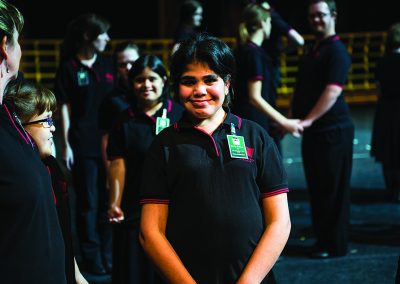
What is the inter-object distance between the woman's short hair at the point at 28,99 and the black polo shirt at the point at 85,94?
2.11 meters

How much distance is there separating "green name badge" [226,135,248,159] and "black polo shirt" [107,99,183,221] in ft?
3.89

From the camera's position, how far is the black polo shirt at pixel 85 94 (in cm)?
486

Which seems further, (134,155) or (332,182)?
(332,182)

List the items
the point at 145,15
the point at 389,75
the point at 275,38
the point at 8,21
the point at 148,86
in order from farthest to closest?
the point at 145,15 → the point at 389,75 → the point at 275,38 → the point at 148,86 → the point at 8,21

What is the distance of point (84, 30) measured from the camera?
4.81 metres

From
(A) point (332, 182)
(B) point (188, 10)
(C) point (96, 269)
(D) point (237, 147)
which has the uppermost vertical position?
(B) point (188, 10)

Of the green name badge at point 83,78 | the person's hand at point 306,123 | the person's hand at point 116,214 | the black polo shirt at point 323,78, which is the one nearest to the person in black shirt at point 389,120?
the black polo shirt at point 323,78

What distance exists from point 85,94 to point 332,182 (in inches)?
70.6

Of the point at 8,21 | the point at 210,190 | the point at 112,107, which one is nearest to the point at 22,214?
the point at 8,21

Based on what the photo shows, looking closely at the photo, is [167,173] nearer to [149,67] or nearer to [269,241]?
[269,241]

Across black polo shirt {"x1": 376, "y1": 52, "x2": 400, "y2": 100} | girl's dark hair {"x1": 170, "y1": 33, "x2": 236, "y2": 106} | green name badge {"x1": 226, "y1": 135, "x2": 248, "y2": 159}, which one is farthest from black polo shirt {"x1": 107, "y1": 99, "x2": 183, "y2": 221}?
black polo shirt {"x1": 376, "y1": 52, "x2": 400, "y2": 100}

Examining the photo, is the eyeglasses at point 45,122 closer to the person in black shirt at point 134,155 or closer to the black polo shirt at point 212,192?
the black polo shirt at point 212,192

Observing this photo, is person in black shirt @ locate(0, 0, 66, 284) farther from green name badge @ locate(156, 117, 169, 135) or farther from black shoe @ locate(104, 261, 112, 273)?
black shoe @ locate(104, 261, 112, 273)

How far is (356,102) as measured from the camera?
12789 millimetres
